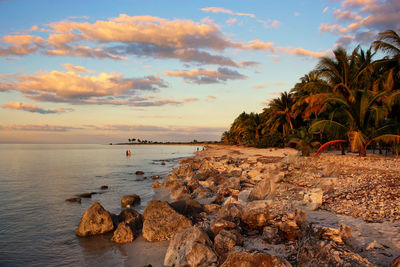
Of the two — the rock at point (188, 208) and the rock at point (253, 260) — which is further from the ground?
the rock at point (253, 260)

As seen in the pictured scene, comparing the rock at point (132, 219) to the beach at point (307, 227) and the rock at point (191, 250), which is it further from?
the rock at point (191, 250)

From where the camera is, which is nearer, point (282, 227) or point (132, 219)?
point (282, 227)

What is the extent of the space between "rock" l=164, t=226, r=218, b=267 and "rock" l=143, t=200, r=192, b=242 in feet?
4.91

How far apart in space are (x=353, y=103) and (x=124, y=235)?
16549mm

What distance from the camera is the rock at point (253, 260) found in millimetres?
4238

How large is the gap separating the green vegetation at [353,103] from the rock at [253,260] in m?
14.4

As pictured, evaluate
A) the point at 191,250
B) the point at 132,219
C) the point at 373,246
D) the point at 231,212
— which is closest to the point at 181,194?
the point at 132,219

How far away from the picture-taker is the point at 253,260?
4336 mm

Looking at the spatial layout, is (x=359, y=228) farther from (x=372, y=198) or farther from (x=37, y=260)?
(x=37, y=260)

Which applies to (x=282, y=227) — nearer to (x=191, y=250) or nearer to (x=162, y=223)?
(x=191, y=250)

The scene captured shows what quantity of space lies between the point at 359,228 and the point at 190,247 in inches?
136

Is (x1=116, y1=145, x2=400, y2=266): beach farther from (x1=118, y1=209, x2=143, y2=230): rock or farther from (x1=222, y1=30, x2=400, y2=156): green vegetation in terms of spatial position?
(x1=222, y1=30, x2=400, y2=156): green vegetation

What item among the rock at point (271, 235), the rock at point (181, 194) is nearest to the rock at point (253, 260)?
the rock at point (271, 235)

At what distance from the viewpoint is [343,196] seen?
798 centimetres
